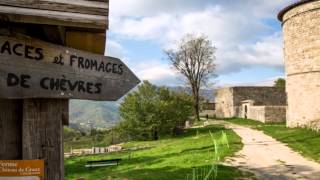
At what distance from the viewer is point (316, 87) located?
2859cm

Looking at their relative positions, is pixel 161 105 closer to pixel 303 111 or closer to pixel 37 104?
pixel 303 111

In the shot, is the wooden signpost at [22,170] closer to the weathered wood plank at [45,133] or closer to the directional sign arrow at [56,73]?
the weathered wood plank at [45,133]

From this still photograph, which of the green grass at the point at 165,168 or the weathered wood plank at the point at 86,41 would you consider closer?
the weathered wood plank at the point at 86,41

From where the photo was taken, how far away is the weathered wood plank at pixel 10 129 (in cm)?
313

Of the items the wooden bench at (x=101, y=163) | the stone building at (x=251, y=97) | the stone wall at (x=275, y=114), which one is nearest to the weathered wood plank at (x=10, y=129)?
the wooden bench at (x=101, y=163)

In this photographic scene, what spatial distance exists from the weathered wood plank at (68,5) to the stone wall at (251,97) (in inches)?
1753

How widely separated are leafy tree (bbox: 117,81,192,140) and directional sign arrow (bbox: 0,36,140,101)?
31.9m

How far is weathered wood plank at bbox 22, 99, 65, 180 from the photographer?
124 inches

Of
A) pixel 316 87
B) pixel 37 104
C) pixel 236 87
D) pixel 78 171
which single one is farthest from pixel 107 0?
pixel 236 87

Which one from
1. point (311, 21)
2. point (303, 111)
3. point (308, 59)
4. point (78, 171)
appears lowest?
point (78, 171)

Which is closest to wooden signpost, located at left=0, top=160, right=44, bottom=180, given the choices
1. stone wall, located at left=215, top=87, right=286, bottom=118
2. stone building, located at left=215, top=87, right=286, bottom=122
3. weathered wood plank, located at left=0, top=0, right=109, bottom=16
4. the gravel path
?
weathered wood plank, located at left=0, top=0, right=109, bottom=16

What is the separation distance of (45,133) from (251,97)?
46.5 metres

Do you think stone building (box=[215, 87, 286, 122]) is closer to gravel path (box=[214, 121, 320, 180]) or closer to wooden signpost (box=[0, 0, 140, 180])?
gravel path (box=[214, 121, 320, 180])

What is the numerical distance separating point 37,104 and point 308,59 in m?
28.1
